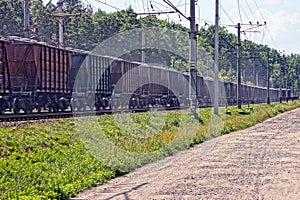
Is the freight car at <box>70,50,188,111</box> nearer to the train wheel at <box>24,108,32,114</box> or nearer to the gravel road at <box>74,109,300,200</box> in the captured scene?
the train wheel at <box>24,108,32,114</box>

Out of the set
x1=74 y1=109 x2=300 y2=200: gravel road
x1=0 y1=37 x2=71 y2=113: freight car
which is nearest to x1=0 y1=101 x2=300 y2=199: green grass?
x1=74 y1=109 x2=300 y2=200: gravel road

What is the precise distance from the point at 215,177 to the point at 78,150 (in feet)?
14.2

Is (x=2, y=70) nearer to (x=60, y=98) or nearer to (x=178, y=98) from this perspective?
(x=60, y=98)

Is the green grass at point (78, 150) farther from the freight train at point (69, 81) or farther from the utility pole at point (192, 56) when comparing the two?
the freight train at point (69, 81)

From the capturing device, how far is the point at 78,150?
15336 millimetres

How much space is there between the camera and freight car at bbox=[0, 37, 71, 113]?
22.3 metres

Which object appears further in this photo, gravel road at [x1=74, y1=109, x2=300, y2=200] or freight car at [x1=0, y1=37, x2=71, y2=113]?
freight car at [x1=0, y1=37, x2=71, y2=113]

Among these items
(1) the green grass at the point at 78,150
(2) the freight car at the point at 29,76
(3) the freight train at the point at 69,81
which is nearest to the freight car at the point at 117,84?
(3) the freight train at the point at 69,81

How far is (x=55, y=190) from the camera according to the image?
35.9 feet

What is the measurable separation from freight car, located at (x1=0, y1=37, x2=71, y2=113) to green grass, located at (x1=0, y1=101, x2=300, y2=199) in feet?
10.9

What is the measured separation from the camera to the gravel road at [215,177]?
1105cm

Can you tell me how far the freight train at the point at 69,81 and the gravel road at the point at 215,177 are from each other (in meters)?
8.30

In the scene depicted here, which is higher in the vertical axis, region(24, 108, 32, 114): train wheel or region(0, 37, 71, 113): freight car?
region(0, 37, 71, 113): freight car

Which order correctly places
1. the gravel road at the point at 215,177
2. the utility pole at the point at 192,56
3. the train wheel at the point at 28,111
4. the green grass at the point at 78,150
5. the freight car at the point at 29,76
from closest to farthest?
the gravel road at the point at 215,177 < the green grass at the point at 78,150 < the freight car at the point at 29,76 < the train wheel at the point at 28,111 < the utility pole at the point at 192,56
